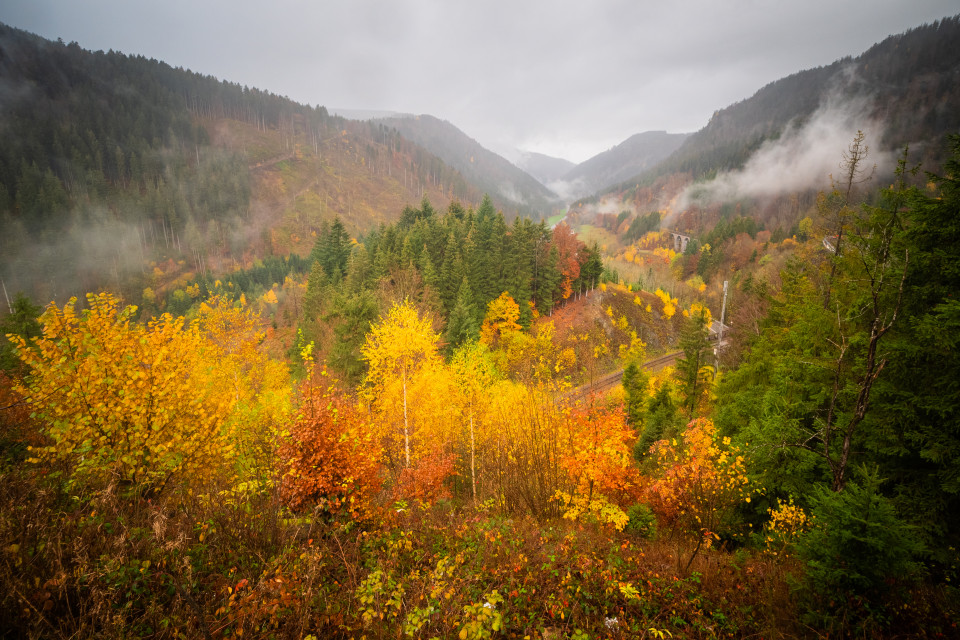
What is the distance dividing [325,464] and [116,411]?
5.31m

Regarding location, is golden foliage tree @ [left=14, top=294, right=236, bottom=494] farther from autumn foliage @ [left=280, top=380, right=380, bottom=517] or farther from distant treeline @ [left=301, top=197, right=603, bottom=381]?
distant treeline @ [left=301, top=197, right=603, bottom=381]

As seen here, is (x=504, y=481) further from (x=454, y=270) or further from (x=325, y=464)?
(x=454, y=270)

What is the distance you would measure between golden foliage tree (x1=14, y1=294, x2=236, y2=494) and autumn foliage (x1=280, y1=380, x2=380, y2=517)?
2.59 meters

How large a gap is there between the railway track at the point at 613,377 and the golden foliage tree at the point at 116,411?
3104cm

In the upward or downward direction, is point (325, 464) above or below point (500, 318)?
above

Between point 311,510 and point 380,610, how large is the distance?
420 cm

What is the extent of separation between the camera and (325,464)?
8.92 metres

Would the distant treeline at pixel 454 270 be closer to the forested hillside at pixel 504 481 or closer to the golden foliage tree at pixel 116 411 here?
the forested hillside at pixel 504 481

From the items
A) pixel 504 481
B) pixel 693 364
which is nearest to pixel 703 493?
pixel 504 481

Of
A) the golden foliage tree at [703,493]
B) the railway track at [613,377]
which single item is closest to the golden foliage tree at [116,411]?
the golden foliage tree at [703,493]

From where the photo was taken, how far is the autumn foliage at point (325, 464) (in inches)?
335

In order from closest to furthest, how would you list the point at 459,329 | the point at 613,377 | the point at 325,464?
1. the point at 325,464
2. the point at 459,329
3. the point at 613,377

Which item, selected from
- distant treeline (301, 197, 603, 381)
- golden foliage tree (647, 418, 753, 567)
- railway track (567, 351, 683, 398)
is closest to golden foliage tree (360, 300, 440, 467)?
golden foliage tree (647, 418, 753, 567)

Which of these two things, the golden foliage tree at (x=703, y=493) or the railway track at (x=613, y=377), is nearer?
the golden foliage tree at (x=703, y=493)
